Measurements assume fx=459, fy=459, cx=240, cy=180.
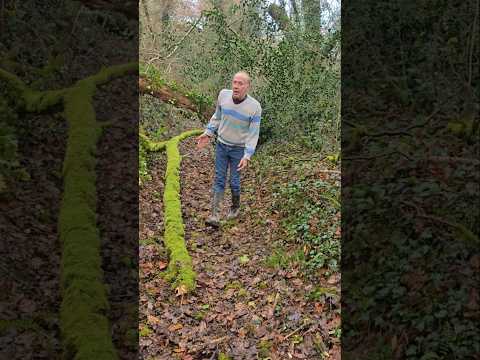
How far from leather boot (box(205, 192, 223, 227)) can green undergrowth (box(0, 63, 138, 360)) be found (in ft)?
5.36

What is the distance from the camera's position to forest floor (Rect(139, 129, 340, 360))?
4.12 metres

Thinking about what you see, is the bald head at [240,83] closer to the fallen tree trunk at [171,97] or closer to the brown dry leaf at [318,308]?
the brown dry leaf at [318,308]

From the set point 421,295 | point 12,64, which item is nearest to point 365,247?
point 421,295

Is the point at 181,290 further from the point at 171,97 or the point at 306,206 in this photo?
the point at 171,97

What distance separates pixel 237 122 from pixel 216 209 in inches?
49.5

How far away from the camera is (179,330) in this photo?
437 centimetres

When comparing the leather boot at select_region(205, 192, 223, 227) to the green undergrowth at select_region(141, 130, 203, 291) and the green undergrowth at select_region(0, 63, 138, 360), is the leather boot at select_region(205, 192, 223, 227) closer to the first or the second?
the green undergrowth at select_region(141, 130, 203, 291)

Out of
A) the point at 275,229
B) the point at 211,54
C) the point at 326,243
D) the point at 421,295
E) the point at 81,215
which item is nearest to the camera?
the point at 421,295

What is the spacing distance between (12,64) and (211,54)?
513 cm

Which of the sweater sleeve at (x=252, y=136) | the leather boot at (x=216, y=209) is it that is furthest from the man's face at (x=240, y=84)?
the leather boot at (x=216, y=209)

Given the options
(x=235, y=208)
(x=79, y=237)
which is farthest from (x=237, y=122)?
(x=79, y=237)

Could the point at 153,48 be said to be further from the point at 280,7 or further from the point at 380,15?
the point at 380,15

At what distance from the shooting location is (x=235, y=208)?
6.62 m

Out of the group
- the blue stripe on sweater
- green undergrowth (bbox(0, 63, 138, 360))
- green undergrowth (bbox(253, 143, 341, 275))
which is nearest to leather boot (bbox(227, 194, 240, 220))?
green undergrowth (bbox(253, 143, 341, 275))
